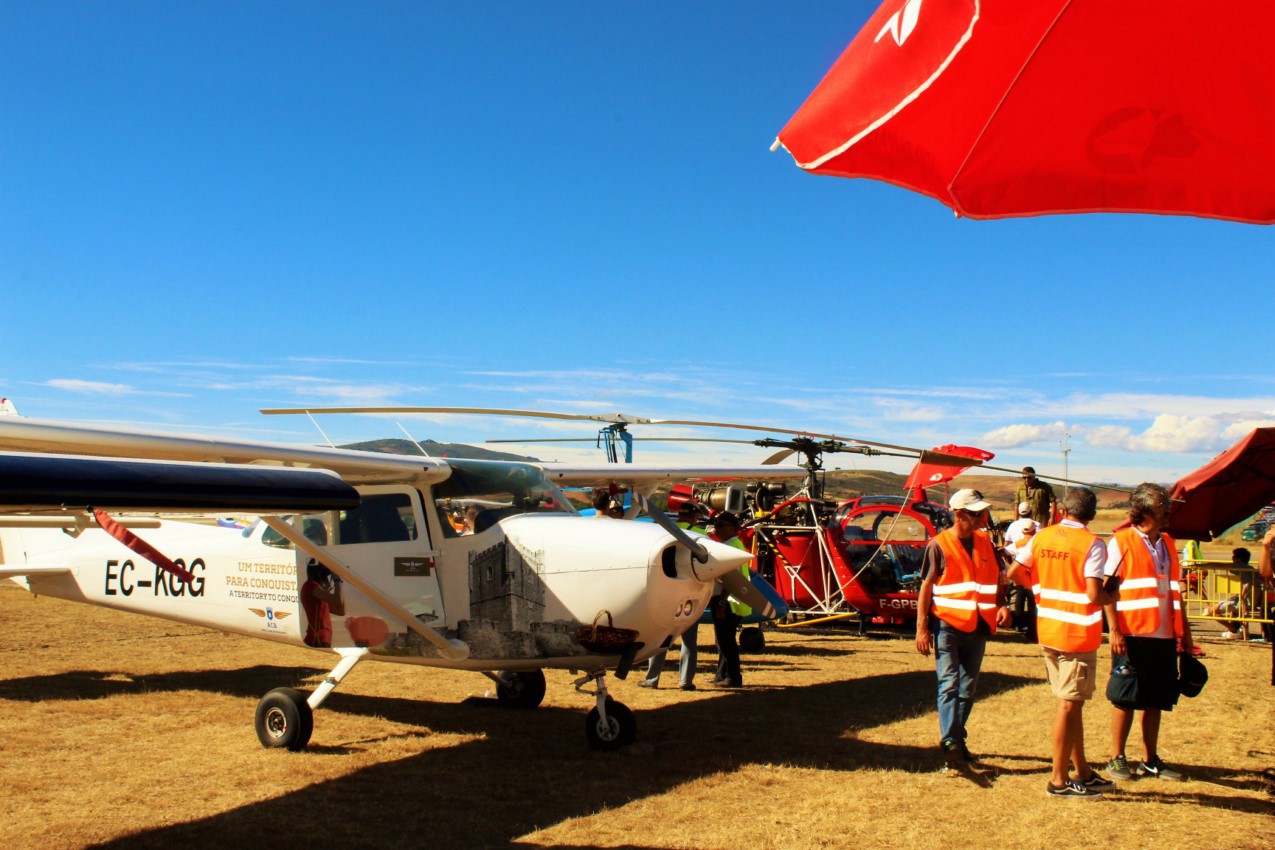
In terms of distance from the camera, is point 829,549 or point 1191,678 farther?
point 829,549

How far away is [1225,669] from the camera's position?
36.5 ft

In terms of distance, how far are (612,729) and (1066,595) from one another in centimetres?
332

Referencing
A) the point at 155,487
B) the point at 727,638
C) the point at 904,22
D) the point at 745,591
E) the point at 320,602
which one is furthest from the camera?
the point at 727,638

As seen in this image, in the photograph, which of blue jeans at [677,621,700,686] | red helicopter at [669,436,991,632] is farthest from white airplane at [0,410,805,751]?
red helicopter at [669,436,991,632]

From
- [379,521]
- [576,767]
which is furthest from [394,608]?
[576,767]

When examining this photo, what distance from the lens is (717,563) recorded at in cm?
697

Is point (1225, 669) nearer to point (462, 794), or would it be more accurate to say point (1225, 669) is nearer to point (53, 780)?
point (462, 794)

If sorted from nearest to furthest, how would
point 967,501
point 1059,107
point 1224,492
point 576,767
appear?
1. point 1059,107
2. point 967,501
3. point 576,767
4. point 1224,492

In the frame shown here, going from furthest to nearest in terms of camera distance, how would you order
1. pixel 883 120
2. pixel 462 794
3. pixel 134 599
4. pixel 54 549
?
A: pixel 54 549 < pixel 134 599 < pixel 462 794 < pixel 883 120

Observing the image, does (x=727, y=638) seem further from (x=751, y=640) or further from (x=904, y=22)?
(x=904, y=22)

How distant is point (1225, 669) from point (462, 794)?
30.2 ft

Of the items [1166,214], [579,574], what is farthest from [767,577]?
[1166,214]

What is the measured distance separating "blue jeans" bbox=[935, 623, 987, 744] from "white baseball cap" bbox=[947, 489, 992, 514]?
2.55 feet

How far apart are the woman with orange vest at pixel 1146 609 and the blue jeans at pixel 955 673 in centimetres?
85
